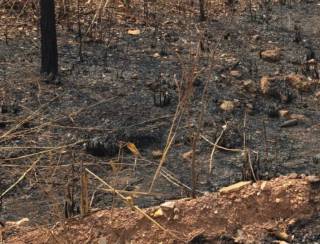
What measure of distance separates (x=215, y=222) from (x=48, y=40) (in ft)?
13.9

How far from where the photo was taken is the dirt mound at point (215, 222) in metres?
3.66

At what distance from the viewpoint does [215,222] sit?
3.82m

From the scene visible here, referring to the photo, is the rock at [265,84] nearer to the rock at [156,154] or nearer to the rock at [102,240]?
the rock at [156,154]

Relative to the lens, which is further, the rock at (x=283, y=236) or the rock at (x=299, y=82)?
the rock at (x=299, y=82)

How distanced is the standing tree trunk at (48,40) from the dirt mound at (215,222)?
3626 mm

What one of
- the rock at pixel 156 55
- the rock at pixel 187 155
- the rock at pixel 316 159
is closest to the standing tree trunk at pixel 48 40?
the rock at pixel 156 55

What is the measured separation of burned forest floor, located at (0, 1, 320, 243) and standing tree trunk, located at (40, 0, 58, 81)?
0.63 feet

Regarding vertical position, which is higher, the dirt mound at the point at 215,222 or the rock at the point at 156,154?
the dirt mound at the point at 215,222

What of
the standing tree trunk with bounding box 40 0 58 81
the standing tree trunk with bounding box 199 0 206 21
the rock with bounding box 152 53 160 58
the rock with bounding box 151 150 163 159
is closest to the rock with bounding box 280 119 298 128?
the rock with bounding box 151 150 163 159

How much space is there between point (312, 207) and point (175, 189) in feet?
5.19

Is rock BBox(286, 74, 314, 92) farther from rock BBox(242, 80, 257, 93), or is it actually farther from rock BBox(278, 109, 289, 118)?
rock BBox(278, 109, 289, 118)

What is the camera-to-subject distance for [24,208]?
4863 mm

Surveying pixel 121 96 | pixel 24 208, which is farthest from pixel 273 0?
pixel 24 208

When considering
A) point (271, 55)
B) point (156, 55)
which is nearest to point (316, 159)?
point (271, 55)
